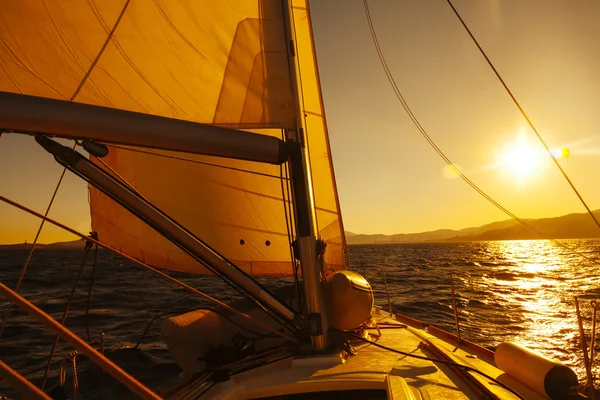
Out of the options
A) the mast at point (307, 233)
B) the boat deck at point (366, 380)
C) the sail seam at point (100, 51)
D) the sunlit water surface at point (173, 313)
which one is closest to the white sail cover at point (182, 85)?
the sail seam at point (100, 51)

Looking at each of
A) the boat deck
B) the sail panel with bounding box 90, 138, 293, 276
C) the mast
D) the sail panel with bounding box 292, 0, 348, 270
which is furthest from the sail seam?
the sail panel with bounding box 292, 0, 348, 270

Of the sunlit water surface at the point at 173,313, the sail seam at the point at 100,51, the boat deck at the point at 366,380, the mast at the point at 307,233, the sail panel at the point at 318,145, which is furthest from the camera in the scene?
the sunlit water surface at the point at 173,313

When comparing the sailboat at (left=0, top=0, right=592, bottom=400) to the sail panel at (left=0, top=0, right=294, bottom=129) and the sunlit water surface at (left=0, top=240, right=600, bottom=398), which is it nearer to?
the sail panel at (left=0, top=0, right=294, bottom=129)

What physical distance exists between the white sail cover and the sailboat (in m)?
0.01

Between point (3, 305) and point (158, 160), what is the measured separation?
34.3ft

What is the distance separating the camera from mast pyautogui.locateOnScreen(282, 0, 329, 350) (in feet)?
12.1

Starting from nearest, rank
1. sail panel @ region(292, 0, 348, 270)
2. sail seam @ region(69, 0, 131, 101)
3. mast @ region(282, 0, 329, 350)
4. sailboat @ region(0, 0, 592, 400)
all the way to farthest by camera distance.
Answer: sailboat @ region(0, 0, 592, 400), sail seam @ region(69, 0, 131, 101), mast @ region(282, 0, 329, 350), sail panel @ region(292, 0, 348, 270)

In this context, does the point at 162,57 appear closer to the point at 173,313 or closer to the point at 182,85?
the point at 182,85

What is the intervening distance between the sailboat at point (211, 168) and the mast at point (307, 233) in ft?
0.04

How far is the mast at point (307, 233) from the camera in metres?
3.69

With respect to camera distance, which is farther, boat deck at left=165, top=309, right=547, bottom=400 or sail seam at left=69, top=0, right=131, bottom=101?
sail seam at left=69, top=0, right=131, bottom=101

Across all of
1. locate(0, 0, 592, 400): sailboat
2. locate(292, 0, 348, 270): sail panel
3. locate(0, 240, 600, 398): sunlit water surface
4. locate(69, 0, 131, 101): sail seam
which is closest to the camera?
locate(0, 0, 592, 400): sailboat

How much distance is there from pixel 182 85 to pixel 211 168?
150 cm

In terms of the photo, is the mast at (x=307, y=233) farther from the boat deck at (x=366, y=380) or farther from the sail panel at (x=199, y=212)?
the sail panel at (x=199, y=212)
